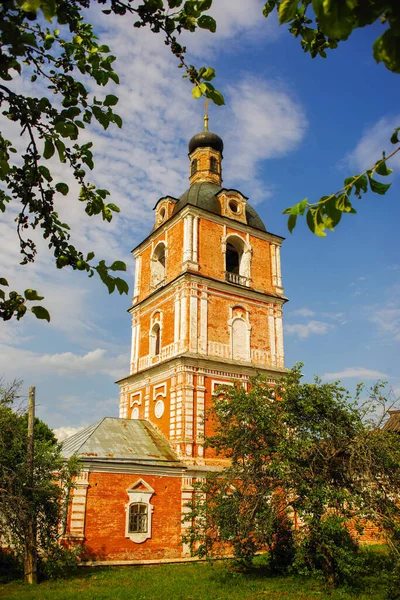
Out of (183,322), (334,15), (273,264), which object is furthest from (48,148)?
(273,264)

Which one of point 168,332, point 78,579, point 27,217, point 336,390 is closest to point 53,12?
point 27,217

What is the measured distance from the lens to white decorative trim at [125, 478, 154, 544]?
17453 millimetres

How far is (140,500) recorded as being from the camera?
18031mm

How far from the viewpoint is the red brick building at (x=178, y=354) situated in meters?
17.7

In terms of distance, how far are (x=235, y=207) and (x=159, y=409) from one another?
11209 mm

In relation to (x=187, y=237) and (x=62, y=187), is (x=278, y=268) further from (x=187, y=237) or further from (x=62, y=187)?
(x=62, y=187)

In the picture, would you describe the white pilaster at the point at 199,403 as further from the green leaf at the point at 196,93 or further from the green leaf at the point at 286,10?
the green leaf at the point at 286,10

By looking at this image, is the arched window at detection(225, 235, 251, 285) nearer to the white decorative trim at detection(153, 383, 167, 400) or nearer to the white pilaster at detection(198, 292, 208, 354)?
the white pilaster at detection(198, 292, 208, 354)

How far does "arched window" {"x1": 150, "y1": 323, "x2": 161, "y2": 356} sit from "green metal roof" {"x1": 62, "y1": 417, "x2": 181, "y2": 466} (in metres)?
3.72

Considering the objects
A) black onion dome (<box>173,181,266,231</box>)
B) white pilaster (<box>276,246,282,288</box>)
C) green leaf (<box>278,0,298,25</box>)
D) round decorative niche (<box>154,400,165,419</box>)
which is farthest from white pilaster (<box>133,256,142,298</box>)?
green leaf (<box>278,0,298,25</box>)

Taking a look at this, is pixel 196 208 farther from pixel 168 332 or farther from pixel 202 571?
pixel 202 571

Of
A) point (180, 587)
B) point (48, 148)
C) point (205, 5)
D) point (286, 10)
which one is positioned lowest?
point (180, 587)

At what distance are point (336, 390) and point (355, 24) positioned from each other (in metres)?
13.0

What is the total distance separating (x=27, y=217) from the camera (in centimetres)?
509
